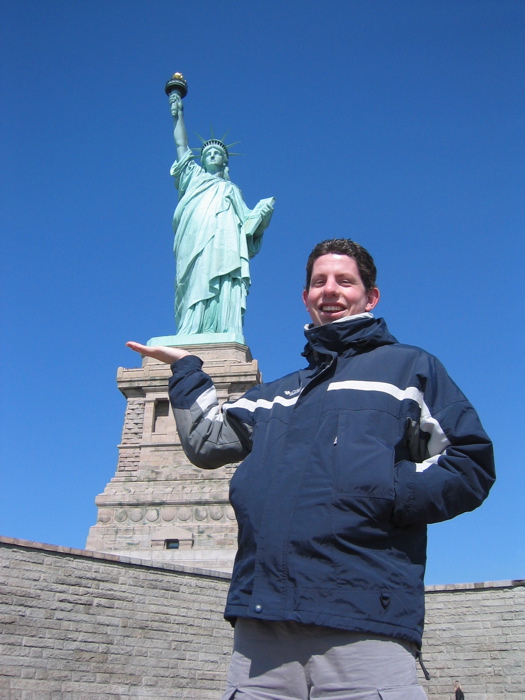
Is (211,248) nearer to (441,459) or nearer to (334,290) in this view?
(334,290)

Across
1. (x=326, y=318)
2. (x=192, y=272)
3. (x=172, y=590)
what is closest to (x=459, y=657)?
(x=172, y=590)

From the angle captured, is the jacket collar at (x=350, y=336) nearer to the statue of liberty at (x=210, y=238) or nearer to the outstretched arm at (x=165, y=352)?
the outstretched arm at (x=165, y=352)

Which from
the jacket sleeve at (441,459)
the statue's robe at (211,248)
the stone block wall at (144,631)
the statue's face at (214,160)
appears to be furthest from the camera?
the statue's face at (214,160)


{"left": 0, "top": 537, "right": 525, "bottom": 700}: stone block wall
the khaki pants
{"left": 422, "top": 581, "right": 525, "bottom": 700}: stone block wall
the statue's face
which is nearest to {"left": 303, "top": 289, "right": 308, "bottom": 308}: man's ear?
the khaki pants

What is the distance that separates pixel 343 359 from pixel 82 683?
866 cm

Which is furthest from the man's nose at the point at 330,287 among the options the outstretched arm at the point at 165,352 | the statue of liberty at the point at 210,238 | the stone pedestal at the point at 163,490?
the statue of liberty at the point at 210,238

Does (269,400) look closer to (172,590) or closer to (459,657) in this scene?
(172,590)

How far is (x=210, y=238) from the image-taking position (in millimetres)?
18719

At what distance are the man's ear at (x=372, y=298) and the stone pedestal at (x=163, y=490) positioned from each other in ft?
37.1

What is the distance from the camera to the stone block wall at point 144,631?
946 cm

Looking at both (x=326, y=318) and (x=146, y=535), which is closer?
(x=326, y=318)

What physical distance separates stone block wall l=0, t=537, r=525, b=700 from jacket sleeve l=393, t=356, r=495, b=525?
27.6 feet

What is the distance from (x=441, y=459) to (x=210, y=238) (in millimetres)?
16867

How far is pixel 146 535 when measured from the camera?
14344 mm
